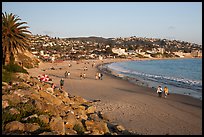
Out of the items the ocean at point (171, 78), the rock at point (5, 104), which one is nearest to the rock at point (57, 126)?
the rock at point (5, 104)

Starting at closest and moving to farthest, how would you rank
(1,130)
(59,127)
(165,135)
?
(1,130) < (59,127) < (165,135)

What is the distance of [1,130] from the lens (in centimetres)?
650

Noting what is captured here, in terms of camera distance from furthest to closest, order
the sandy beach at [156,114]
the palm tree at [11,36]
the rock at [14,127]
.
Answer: the palm tree at [11,36] → the sandy beach at [156,114] → the rock at [14,127]

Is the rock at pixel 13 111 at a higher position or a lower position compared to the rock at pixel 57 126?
higher

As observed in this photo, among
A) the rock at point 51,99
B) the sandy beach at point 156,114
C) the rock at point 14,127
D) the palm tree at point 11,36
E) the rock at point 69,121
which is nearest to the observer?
the rock at point 14,127

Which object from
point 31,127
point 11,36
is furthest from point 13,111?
point 11,36

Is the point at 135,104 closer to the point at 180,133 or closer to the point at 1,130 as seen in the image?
the point at 180,133

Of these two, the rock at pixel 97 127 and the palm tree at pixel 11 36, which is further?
the palm tree at pixel 11 36

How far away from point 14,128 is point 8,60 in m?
17.2

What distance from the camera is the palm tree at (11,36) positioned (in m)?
21.0

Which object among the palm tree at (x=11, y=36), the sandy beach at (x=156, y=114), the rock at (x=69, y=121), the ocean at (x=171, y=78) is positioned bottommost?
the ocean at (x=171, y=78)

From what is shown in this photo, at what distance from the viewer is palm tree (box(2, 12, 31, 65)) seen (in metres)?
21.0

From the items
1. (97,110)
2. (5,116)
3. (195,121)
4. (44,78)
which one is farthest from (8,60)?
(195,121)

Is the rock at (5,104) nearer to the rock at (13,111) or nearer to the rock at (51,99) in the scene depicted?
the rock at (13,111)
